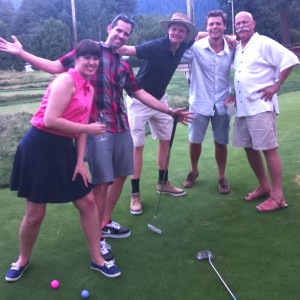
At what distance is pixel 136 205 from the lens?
12.5 ft

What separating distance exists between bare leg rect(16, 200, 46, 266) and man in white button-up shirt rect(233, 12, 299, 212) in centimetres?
188

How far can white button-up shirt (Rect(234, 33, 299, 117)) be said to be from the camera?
3.43m

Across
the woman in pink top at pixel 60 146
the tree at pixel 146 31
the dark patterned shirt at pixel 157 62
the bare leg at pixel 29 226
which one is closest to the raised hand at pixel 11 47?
the woman in pink top at pixel 60 146

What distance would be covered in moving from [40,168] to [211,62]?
205 cm

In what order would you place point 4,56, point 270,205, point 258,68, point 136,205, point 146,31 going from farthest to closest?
point 146,31 → point 4,56 → point 136,205 → point 270,205 → point 258,68

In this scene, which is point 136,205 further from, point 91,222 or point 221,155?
point 91,222

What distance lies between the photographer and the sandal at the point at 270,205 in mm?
3609

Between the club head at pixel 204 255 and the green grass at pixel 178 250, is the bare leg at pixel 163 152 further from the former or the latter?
the club head at pixel 204 255

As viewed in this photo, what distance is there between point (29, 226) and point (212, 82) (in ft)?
7.05

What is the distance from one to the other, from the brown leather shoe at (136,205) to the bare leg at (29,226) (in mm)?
1189

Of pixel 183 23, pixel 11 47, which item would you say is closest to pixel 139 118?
pixel 183 23

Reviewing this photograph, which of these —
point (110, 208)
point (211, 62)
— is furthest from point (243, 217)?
point (211, 62)

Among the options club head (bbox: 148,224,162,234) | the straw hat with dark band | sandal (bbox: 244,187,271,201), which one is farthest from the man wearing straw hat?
sandal (bbox: 244,187,271,201)

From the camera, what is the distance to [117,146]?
2.97m
